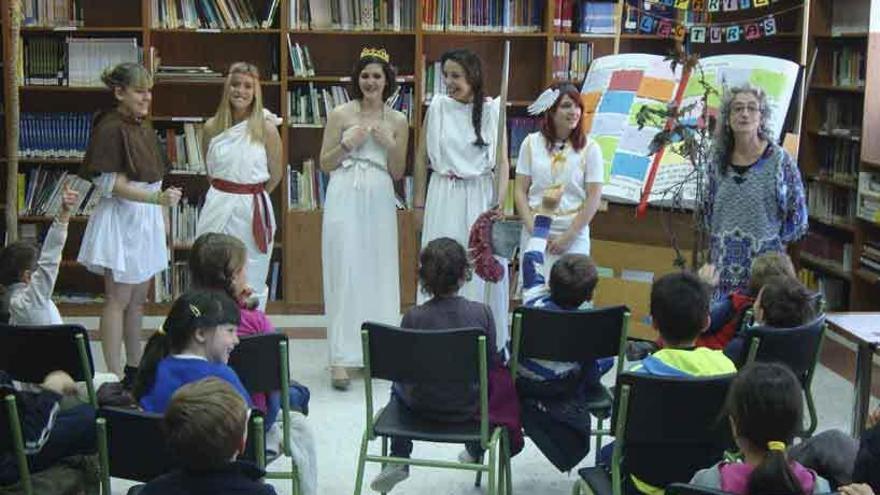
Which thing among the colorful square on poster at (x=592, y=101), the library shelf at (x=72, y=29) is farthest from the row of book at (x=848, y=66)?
the library shelf at (x=72, y=29)

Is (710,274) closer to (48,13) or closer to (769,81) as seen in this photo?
(769,81)

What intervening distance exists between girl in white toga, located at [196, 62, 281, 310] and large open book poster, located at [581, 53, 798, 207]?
1.60m

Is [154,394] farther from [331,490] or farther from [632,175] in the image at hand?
[632,175]

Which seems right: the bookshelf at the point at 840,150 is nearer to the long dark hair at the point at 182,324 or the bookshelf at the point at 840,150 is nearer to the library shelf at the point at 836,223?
the library shelf at the point at 836,223

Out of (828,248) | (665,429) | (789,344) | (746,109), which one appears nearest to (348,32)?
(746,109)

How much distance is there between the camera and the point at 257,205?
499 cm

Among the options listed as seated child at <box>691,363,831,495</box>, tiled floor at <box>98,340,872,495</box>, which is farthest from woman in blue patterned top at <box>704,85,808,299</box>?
seated child at <box>691,363,831,495</box>

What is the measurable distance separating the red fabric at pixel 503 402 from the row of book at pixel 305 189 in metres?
3.32

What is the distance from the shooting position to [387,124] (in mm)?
5051

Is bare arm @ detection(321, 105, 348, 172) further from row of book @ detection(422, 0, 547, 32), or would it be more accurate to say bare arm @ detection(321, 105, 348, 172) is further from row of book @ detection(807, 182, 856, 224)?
row of book @ detection(807, 182, 856, 224)

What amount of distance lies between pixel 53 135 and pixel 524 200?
9.56 feet

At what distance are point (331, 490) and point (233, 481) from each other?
6.07 ft

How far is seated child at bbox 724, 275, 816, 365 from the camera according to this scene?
3.43 meters

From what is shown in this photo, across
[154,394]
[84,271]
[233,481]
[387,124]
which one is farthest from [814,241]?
[233,481]
